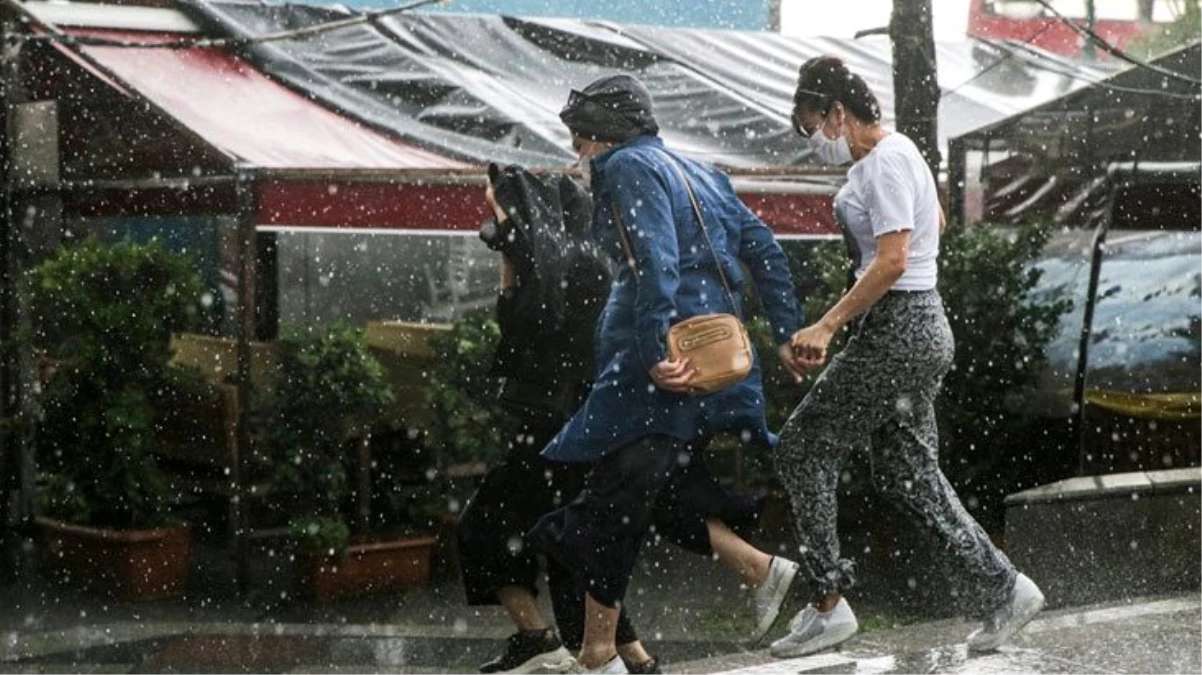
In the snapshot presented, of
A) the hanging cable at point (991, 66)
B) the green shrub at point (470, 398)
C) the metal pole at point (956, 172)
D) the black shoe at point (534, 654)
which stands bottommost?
the green shrub at point (470, 398)

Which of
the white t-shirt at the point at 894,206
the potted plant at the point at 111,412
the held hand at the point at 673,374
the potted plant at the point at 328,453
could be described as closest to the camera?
the held hand at the point at 673,374

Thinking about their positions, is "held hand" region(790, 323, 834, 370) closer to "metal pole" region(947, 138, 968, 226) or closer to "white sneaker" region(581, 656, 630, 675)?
"white sneaker" region(581, 656, 630, 675)

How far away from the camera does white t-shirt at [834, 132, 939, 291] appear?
562 cm

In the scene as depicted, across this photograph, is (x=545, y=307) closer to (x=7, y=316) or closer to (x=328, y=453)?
(x=328, y=453)

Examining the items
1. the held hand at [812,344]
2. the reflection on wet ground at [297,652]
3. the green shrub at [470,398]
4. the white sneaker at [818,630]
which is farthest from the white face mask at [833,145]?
the green shrub at [470,398]

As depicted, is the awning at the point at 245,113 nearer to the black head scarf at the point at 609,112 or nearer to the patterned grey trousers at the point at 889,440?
the black head scarf at the point at 609,112

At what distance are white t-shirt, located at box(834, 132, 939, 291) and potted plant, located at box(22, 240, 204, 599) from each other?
200 inches

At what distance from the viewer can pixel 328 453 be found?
9750 mm

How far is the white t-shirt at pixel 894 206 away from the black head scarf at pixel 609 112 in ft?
2.24

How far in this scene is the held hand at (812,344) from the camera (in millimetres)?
5555

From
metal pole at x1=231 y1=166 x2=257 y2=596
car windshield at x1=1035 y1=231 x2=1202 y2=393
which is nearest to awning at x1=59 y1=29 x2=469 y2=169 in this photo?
metal pole at x1=231 y1=166 x2=257 y2=596

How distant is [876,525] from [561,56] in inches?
177

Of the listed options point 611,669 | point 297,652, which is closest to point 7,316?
point 297,652

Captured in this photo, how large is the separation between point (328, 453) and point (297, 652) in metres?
1.75
